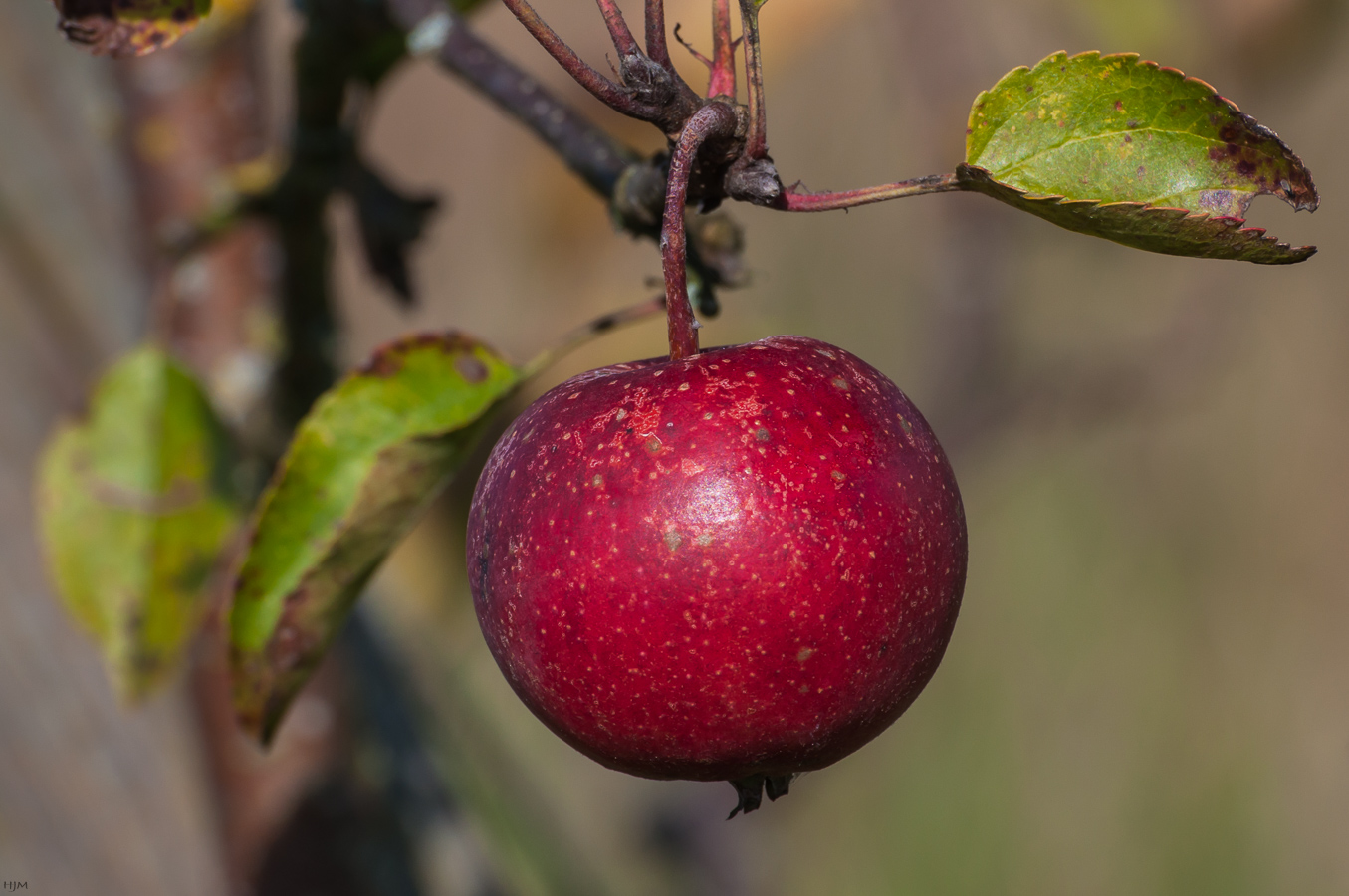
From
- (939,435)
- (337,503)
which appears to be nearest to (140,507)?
(337,503)

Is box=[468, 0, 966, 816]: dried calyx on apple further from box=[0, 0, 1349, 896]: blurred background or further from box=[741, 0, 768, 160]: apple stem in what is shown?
box=[0, 0, 1349, 896]: blurred background

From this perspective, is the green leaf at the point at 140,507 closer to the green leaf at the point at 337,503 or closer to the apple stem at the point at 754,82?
the green leaf at the point at 337,503

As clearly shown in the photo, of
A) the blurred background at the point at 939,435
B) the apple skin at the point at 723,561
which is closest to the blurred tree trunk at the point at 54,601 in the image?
the blurred background at the point at 939,435

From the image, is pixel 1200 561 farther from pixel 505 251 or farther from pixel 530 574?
pixel 530 574

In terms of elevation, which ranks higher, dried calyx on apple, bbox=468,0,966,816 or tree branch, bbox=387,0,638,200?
tree branch, bbox=387,0,638,200

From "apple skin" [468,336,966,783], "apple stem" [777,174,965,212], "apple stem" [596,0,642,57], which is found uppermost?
"apple stem" [596,0,642,57]

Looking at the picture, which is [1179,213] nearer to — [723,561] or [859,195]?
[859,195]

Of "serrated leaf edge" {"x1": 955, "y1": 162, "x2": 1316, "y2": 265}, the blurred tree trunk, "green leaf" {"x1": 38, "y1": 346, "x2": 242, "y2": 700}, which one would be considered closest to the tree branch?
"serrated leaf edge" {"x1": 955, "y1": 162, "x2": 1316, "y2": 265}
